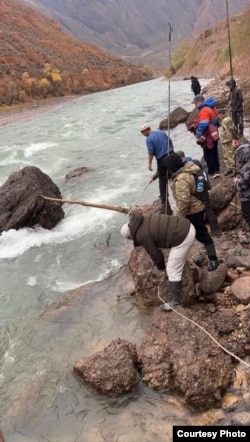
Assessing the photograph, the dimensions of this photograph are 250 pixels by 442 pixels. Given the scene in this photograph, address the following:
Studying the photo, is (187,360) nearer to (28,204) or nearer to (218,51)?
(28,204)

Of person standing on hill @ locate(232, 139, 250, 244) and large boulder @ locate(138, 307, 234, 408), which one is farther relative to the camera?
person standing on hill @ locate(232, 139, 250, 244)

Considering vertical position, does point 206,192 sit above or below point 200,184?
below

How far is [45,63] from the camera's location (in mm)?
84500

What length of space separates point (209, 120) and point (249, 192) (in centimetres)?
293

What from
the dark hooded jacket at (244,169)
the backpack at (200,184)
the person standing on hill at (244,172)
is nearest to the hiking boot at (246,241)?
the person standing on hill at (244,172)

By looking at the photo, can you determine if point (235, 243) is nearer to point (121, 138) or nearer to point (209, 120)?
point (209, 120)

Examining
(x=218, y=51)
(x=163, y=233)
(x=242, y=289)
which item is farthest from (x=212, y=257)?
(x=218, y=51)

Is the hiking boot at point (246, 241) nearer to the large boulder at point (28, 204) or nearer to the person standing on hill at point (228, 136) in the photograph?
the person standing on hill at point (228, 136)

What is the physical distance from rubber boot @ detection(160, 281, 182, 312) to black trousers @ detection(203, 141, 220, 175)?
15.3ft

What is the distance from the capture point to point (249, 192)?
25.1ft

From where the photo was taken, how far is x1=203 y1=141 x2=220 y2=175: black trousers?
10.5m

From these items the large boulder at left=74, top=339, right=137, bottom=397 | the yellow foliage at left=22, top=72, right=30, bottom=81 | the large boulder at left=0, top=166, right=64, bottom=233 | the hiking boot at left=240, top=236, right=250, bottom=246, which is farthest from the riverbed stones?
the yellow foliage at left=22, top=72, right=30, bottom=81

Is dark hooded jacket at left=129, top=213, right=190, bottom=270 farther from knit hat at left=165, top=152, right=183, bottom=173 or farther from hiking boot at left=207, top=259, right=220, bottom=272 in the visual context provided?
hiking boot at left=207, top=259, right=220, bottom=272

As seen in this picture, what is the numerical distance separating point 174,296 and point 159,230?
1244 millimetres
